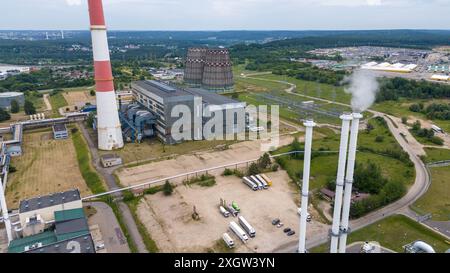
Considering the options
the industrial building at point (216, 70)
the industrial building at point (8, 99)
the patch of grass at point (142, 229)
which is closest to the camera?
the patch of grass at point (142, 229)

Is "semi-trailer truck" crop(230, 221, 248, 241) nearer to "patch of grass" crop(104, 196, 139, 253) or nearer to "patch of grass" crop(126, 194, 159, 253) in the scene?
"patch of grass" crop(126, 194, 159, 253)

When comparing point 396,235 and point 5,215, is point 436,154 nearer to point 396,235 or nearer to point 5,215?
point 396,235

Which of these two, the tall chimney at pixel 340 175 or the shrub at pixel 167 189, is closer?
the tall chimney at pixel 340 175

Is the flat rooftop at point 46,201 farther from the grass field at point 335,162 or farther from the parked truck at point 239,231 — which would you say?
the grass field at point 335,162

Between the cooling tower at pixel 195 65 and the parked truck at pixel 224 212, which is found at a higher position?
the cooling tower at pixel 195 65

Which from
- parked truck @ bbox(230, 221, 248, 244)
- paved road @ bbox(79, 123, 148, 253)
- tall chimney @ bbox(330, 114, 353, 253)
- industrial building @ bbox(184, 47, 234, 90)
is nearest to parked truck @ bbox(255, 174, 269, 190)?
parked truck @ bbox(230, 221, 248, 244)

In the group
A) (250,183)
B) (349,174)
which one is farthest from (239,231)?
(349,174)

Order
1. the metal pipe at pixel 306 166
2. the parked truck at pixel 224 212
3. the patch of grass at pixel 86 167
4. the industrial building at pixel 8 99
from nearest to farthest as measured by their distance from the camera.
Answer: the metal pipe at pixel 306 166
the parked truck at pixel 224 212
the patch of grass at pixel 86 167
the industrial building at pixel 8 99

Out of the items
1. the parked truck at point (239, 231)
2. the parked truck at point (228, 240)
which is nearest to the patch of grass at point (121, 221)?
the parked truck at point (228, 240)
